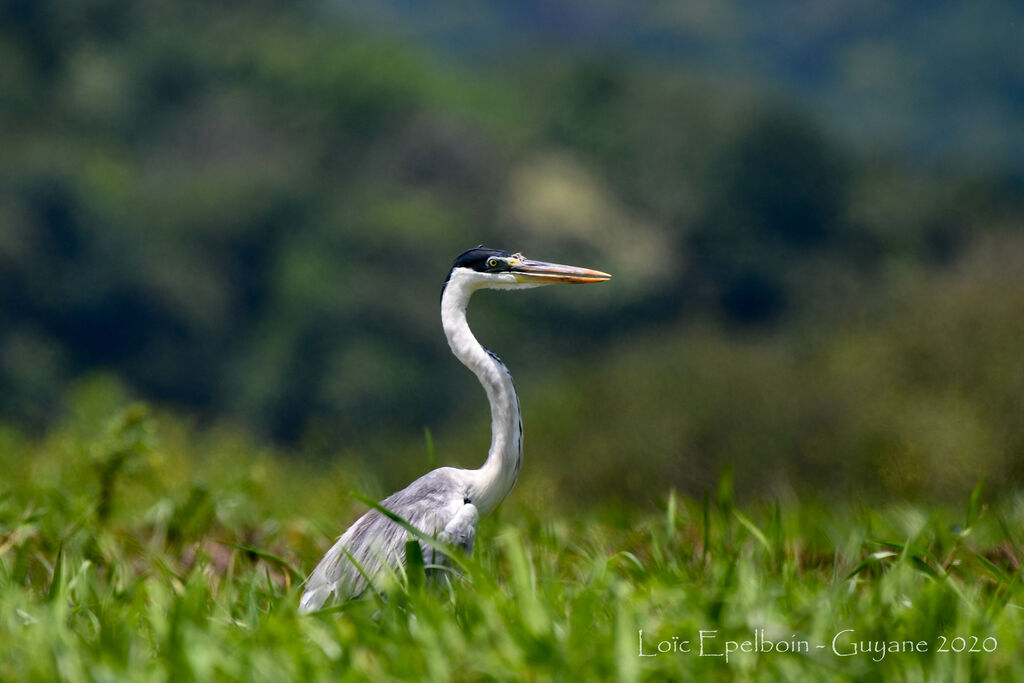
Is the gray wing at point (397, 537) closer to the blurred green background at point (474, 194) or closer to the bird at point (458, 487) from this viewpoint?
the bird at point (458, 487)

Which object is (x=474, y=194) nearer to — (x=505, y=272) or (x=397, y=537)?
(x=505, y=272)

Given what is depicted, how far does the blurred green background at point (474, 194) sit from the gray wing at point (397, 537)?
25.7ft

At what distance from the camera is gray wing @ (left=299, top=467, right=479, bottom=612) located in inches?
130

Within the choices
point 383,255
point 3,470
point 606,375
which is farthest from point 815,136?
point 3,470

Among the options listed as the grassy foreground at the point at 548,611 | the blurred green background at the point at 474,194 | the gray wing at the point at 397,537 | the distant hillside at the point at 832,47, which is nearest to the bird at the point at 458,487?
the gray wing at the point at 397,537

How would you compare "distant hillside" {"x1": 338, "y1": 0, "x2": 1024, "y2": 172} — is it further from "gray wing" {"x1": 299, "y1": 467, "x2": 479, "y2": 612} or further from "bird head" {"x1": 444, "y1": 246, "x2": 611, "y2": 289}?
"gray wing" {"x1": 299, "y1": 467, "x2": 479, "y2": 612}

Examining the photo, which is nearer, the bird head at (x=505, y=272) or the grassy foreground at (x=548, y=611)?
the grassy foreground at (x=548, y=611)

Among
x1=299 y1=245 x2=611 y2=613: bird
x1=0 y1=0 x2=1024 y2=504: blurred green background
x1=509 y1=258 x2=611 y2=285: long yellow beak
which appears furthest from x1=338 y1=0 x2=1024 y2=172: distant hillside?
x1=299 y1=245 x2=611 y2=613: bird

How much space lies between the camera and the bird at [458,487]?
10.9ft

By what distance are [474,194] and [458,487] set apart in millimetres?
20843

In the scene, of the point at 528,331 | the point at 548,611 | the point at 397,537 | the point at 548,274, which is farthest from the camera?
the point at 528,331

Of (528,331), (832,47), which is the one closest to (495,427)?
(528,331)

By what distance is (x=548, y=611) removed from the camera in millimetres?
2789

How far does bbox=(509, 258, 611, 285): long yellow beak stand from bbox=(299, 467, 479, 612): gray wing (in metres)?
0.78
